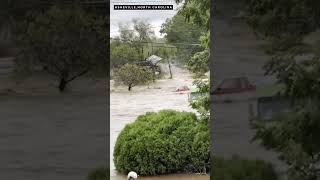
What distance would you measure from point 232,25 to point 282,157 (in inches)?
32.0

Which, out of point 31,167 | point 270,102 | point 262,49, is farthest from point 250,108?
point 31,167

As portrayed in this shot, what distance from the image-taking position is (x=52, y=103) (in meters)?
3.57

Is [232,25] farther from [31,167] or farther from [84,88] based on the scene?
[31,167]

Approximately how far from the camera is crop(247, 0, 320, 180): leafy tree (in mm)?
2986

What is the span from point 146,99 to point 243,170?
2.37ft

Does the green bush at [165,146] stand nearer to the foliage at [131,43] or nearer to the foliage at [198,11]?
the foliage at [131,43]

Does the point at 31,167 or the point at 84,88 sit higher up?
the point at 84,88

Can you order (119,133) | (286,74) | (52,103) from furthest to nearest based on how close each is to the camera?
1. (52,103)
2. (119,133)
3. (286,74)

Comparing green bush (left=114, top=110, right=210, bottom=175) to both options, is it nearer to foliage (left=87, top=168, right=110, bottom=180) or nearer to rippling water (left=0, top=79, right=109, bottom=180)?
foliage (left=87, top=168, right=110, bottom=180)

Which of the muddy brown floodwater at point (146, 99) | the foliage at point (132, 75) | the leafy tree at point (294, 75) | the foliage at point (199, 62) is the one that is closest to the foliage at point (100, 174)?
the muddy brown floodwater at point (146, 99)

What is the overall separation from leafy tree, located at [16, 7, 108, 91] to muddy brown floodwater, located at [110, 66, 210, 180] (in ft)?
0.81

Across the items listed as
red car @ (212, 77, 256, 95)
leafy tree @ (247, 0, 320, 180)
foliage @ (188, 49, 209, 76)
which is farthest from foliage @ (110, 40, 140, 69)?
leafy tree @ (247, 0, 320, 180)

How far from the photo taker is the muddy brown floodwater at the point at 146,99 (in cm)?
329

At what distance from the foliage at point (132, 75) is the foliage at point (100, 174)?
527 mm
